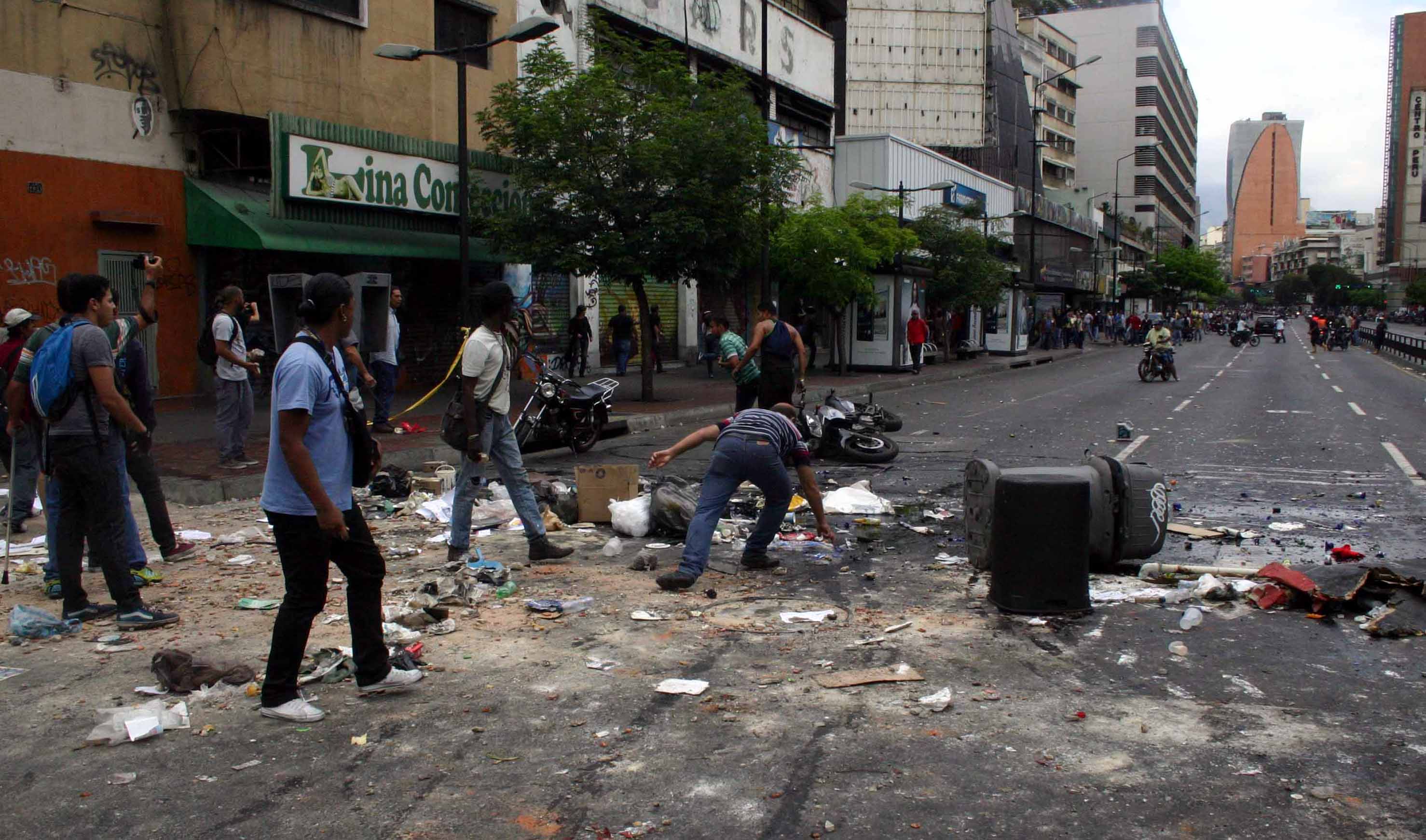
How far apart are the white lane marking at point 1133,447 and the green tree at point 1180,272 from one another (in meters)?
81.7

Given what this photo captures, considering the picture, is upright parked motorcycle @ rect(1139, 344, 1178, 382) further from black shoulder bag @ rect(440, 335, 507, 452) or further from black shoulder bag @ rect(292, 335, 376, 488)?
black shoulder bag @ rect(292, 335, 376, 488)

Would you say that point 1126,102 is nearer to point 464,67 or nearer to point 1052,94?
point 1052,94

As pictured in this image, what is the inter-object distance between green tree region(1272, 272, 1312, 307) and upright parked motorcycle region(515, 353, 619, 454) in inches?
7685

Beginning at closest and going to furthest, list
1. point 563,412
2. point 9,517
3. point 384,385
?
1. point 9,517
2. point 563,412
3. point 384,385

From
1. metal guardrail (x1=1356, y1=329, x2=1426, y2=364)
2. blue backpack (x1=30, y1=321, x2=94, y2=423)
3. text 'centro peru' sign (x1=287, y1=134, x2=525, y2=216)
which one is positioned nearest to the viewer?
blue backpack (x1=30, y1=321, x2=94, y2=423)

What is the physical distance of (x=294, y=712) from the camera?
169 inches

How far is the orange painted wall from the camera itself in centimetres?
1415

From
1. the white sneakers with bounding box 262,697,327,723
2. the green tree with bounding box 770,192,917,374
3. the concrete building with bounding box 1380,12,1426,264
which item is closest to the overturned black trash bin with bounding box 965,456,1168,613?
the white sneakers with bounding box 262,697,327,723

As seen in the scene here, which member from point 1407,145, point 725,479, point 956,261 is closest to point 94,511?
point 725,479

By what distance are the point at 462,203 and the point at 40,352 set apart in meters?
10.5

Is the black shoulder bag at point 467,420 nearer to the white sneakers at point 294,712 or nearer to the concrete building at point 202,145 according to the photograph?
the white sneakers at point 294,712

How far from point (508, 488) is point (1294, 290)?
680 feet

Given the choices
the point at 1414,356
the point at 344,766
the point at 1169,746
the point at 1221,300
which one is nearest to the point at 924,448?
the point at 1169,746

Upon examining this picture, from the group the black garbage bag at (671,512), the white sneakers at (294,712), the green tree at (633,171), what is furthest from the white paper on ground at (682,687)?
the green tree at (633,171)
